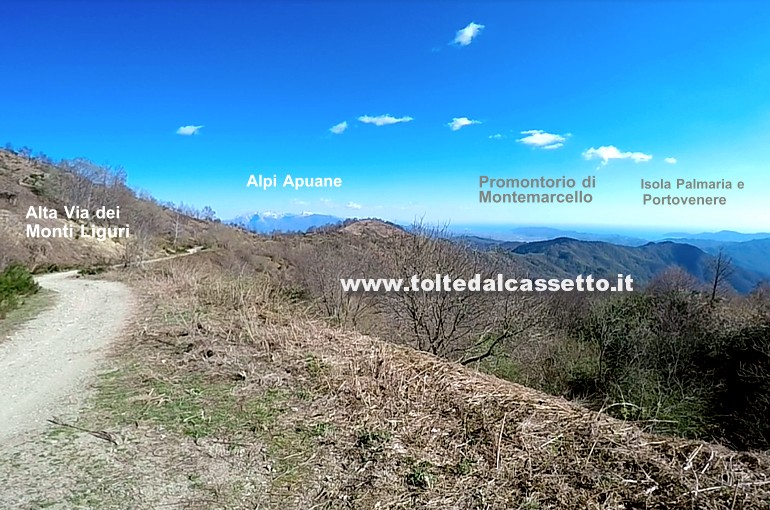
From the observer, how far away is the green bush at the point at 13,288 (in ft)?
32.7

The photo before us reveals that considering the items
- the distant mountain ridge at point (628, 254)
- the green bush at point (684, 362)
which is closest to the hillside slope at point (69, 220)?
the green bush at point (684, 362)

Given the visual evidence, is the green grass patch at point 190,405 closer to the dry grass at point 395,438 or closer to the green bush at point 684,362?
the dry grass at point 395,438

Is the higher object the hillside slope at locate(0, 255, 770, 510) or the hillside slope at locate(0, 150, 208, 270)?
the hillside slope at locate(0, 150, 208, 270)

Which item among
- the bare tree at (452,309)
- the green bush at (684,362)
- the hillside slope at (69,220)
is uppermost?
the hillside slope at (69,220)

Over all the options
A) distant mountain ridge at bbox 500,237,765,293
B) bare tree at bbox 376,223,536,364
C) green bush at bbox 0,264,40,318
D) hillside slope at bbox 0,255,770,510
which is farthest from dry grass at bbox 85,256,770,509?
distant mountain ridge at bbox 500,237,765,293

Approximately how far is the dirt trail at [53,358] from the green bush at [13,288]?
69 centimetres

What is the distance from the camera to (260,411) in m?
4.41

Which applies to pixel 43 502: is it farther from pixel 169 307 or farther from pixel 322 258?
pixel 322 258

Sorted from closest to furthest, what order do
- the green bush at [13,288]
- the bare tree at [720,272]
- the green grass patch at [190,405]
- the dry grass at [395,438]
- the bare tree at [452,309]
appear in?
the dry grass at [395,438] < the green grass patch at [190,405] < the green bush at [13,288] < the bare tree at [452,309] < the bare tree at [720,272]

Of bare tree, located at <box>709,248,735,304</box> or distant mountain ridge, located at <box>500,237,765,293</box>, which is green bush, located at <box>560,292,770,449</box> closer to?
bare tree, located at <box>709,248,735,304</box>

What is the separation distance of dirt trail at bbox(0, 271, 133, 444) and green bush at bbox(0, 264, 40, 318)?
27.0 inches

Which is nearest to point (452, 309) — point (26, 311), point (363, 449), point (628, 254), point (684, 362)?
point (26, 311)

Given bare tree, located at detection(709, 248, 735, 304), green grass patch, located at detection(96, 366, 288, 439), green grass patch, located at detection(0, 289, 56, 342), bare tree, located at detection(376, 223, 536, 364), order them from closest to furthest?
green grass patch, located at detection(96, 366, 288, 439) < green grass patch, located at detection(0, 289, 56, 342) < bare tree, located at detection(376, 223, 536, 364) < bare tree, located at detection(709, 248, 735, 304)

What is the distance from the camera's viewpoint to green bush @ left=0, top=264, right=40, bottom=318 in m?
9.97
